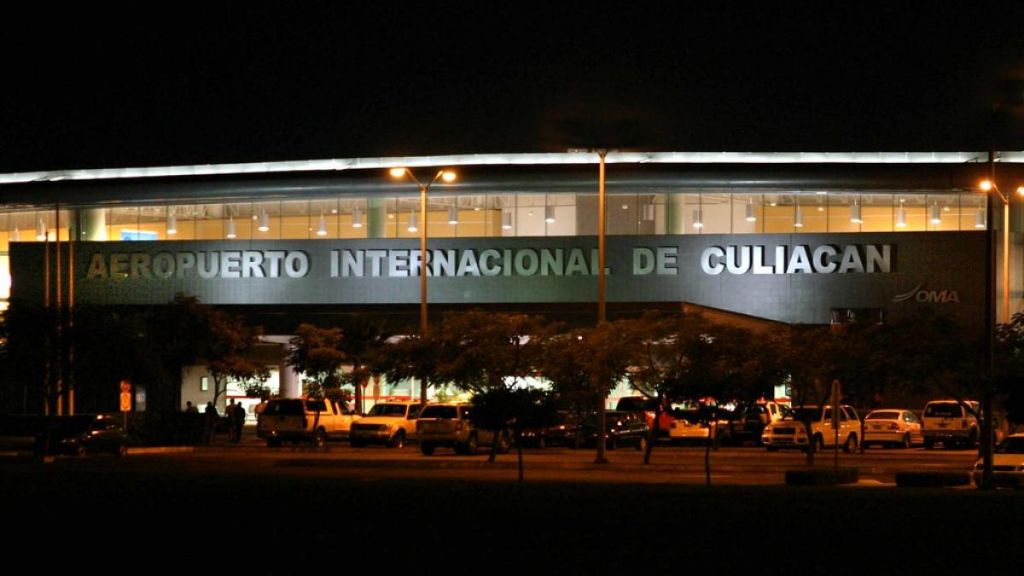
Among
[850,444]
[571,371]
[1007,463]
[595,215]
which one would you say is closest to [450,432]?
[571,371]

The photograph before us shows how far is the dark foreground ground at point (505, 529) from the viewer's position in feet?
48.8

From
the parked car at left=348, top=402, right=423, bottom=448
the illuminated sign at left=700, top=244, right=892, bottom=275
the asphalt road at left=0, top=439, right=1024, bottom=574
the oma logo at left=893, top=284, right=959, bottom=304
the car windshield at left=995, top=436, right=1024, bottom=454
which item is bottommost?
the parked car at left=348, top=402, right=423, bottom=448

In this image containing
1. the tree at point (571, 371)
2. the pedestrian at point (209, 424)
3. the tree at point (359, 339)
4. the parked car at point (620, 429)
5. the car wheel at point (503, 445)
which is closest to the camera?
the tree at point (571, 371)

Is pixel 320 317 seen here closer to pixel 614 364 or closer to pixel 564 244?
pixel 564 244

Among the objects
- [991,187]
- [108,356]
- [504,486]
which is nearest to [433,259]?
[108,356]

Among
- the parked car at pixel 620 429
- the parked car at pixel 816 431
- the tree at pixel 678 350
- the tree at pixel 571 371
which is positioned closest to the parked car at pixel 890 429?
the parked car at pixel 816 431

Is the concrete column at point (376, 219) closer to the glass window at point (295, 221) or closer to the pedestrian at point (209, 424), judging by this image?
the glass window at point (295, 221)

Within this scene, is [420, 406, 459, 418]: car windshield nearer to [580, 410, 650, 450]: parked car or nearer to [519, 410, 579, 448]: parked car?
[519, 410, 579, 448]: parked car

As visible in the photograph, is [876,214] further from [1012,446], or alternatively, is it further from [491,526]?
[491,526]

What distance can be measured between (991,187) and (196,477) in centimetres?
1931

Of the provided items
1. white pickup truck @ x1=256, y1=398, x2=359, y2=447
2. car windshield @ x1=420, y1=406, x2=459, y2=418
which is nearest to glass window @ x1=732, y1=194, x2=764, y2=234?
white pickup truck @ x1=256, y1=398, x2=359, y2=447

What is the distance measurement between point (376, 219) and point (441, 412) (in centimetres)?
2511

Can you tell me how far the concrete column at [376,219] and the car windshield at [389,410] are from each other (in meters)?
18.8

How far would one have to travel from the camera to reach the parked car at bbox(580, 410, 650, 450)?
51125 mm
